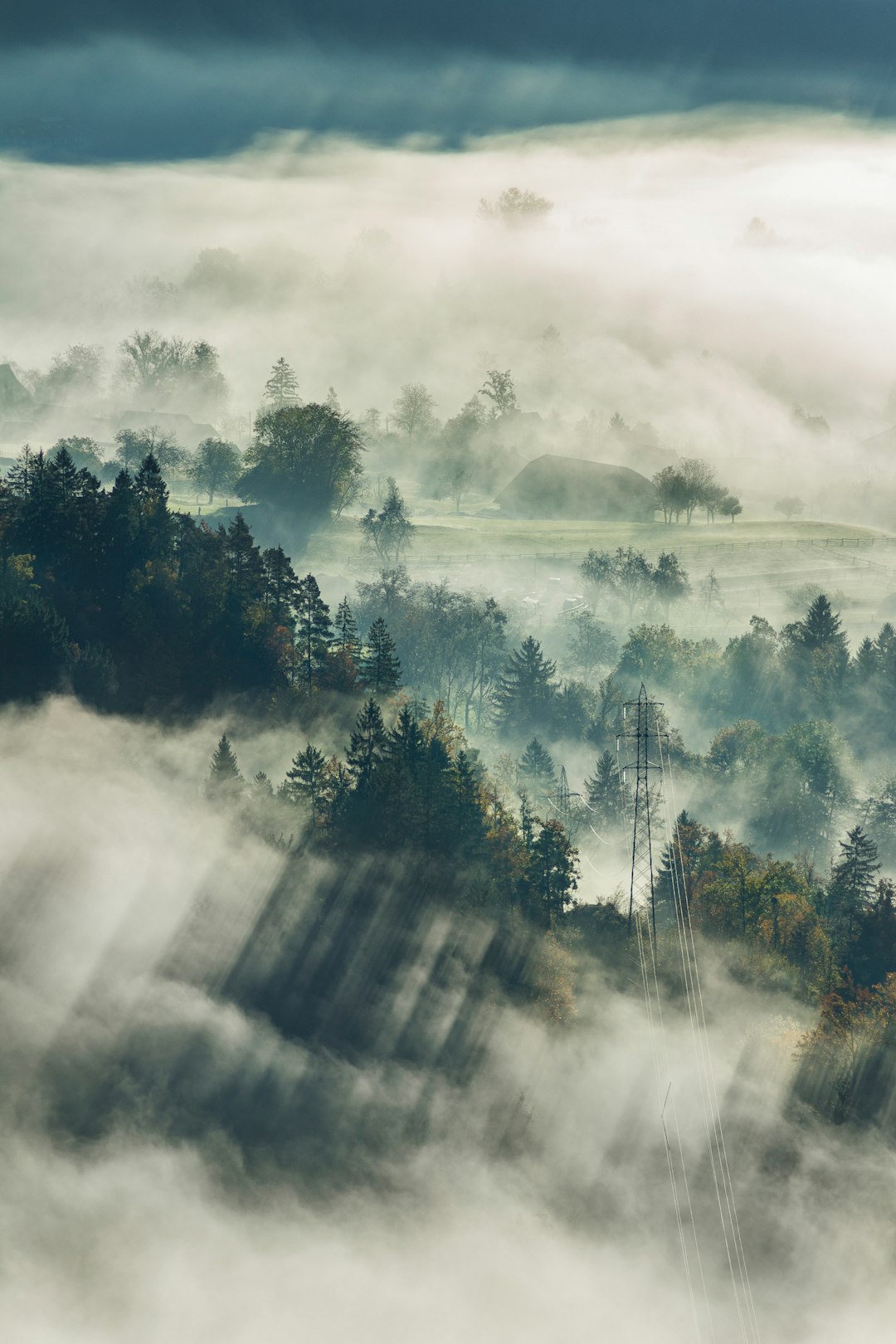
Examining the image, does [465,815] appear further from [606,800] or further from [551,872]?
[606,800]

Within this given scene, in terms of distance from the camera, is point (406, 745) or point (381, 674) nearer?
point (406, 745)

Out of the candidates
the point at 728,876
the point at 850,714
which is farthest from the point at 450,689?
the point at 728,876

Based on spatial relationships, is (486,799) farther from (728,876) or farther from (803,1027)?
(803,1027)

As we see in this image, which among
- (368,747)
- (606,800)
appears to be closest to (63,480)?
(368,747)

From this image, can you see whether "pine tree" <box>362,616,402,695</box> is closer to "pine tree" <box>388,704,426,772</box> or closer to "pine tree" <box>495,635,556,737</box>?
"pine tree" <box>388,704,426,772</box>

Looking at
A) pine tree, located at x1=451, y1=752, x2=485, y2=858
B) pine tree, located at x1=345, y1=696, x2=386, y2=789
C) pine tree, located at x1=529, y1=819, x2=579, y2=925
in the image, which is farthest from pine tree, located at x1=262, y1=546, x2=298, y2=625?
pine tree, located at x1=529, y1=819, x2=579, y2=925

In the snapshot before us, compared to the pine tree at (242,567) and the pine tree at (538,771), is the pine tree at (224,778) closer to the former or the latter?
the pine tree at (242,567)
